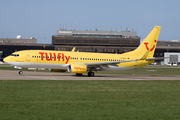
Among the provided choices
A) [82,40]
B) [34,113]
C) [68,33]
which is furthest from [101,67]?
[68,33]

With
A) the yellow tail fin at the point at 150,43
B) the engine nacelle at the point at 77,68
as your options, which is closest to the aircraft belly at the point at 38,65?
the engine nacelle at the point at 77,68

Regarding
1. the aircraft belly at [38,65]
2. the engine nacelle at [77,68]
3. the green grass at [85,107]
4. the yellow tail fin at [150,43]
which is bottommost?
the engine nacelle at [77,68]

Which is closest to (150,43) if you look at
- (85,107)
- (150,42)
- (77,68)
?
(150,42)

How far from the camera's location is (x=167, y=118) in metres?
12.5

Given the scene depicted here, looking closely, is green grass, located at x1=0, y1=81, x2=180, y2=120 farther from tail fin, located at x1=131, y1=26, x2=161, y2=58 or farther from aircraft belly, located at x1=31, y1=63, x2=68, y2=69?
tail fin, located at x1=131, y1=26, x2=161, y2=58

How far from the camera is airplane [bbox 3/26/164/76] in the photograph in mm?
38938

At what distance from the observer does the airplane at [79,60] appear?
38938 millimetres

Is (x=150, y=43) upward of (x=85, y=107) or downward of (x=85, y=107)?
upward

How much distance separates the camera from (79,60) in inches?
1635

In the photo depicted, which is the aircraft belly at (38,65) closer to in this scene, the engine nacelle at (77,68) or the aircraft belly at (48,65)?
the aircraft belly at (48,65)

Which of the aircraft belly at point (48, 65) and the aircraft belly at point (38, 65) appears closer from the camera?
the aircraft belly at point (38, 65)

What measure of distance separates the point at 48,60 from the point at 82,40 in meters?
108

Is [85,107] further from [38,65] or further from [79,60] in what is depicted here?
[79,60]

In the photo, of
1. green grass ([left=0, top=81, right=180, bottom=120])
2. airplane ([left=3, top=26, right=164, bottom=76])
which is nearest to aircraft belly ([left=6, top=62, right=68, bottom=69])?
airplane ([left=3, top=26, right=164, bottom=76])
